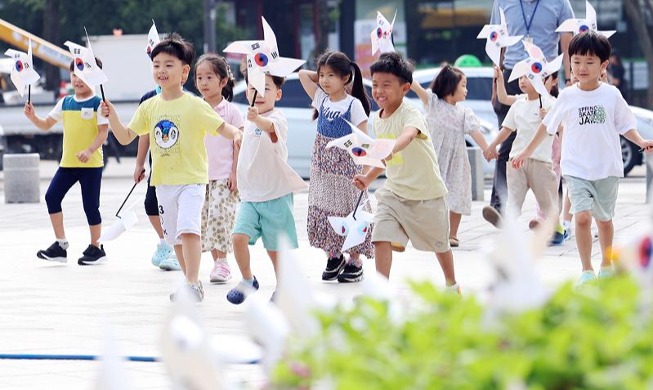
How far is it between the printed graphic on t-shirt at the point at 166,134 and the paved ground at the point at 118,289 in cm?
93

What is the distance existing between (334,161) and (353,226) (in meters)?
0.58

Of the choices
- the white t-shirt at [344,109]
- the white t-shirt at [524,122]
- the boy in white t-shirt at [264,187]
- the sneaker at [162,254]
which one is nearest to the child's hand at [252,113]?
the boy in white t-shirt at [264,187]

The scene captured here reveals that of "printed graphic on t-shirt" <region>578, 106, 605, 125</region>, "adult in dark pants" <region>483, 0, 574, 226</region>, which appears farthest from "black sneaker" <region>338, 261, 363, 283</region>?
"adult in dark pants" <region>483, 0, 574, 226</region>

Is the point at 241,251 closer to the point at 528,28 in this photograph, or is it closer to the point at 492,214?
the point at 492,214

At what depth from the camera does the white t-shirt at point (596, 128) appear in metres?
8.36

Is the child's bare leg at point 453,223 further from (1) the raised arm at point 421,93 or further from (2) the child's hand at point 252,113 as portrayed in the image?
(2) the child's hand at point 252,113

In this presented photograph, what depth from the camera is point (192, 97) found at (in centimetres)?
816

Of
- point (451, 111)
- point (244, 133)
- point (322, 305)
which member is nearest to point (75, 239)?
point (451, 111)

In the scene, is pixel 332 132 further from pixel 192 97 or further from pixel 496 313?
pixel 496 313

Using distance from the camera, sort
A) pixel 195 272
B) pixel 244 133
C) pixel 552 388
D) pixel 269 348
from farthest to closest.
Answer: pixel 244 133 < pixel 195 272 < pixel 269 348 < pixel 552 388

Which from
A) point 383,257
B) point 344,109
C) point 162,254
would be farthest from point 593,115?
point 162,254

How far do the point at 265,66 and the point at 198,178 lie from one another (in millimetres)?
742

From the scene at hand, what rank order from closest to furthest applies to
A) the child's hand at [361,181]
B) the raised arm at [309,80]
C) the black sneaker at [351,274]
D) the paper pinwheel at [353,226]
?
the child's hand at [361,181]
the paper pinwheel at [353,226]
the raised arm at [309,80]
the black sneaker at [351,274]

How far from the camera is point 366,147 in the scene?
7309 millimetres
